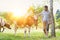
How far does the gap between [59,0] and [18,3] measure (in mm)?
561

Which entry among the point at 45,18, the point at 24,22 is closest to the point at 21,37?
the point at 24,22

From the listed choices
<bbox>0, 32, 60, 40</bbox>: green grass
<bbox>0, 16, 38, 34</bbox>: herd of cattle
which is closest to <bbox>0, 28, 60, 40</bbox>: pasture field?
<bbox>0, 32, 60, 40</bbox>: green grass

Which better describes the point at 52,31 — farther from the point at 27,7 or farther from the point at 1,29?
the point at 1,29

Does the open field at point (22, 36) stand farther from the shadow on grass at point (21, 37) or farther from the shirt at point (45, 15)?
the shirt at point (45, 15)

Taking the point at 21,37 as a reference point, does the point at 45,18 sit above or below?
above

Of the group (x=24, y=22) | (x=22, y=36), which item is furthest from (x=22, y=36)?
(x=24, y=22)

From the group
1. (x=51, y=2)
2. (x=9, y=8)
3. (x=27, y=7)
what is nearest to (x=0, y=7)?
(x=9, y=8)

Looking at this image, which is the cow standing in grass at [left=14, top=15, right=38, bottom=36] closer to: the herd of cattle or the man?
the herd of cattle

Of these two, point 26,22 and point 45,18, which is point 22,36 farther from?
point 45,18

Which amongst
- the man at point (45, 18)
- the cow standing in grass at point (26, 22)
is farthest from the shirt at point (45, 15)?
the cow standing in grass at point (26, 22)

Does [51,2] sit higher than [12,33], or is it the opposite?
[51,2]

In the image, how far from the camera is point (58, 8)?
3.58 meters

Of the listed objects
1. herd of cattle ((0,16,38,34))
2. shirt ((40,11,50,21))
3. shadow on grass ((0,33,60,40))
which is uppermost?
shirt ((40,11,50,21))

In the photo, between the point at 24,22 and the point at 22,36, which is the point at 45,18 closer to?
the point at 24,22
